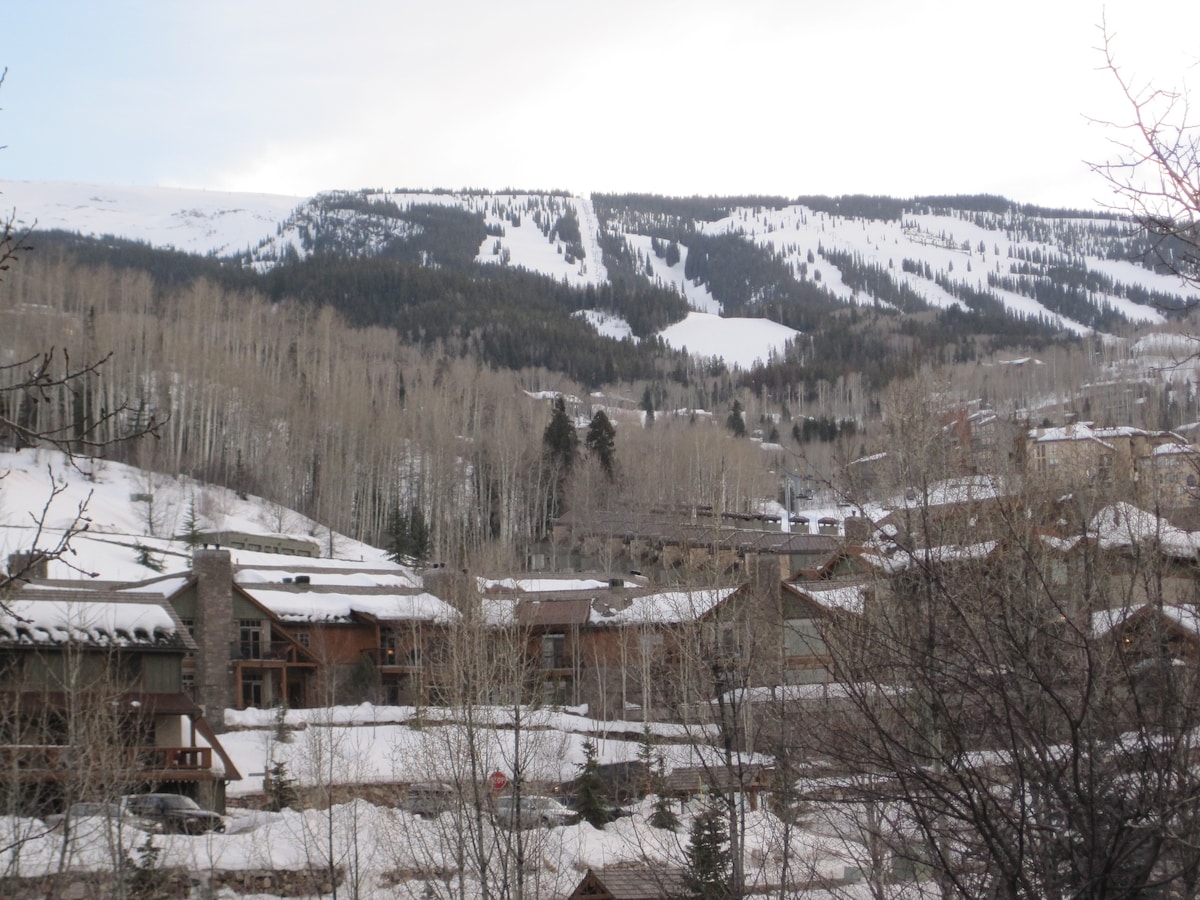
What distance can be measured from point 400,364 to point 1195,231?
12091 centimetres

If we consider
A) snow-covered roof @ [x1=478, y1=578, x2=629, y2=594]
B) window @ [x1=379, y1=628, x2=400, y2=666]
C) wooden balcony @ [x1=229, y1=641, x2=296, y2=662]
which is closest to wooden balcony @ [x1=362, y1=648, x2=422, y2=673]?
window @ [x1=379, y1=628, x2=400, y2=666]

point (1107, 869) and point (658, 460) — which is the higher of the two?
point (1107, 869)

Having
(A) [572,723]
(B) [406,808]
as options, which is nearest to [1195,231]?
(B) [406,808]

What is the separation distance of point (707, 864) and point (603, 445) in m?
70.5

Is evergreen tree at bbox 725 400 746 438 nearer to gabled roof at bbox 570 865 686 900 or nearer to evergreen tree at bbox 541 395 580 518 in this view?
evergreen tree at bbox 541 395 580 518

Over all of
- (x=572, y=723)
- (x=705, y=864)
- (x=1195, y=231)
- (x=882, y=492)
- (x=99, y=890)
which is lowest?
(x=572, y=723)

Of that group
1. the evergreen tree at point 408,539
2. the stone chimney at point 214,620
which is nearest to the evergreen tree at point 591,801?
the stone chimney at point 214,620

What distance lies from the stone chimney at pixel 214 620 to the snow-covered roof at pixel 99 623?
6393 millimetres

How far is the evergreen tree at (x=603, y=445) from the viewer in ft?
282

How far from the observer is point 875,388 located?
487ft

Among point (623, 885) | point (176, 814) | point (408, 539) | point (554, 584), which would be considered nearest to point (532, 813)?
point (623, 885)

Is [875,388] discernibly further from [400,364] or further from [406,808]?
[406,808]

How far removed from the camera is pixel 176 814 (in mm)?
23891

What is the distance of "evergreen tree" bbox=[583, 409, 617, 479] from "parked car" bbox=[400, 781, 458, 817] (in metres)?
→ 57.5
